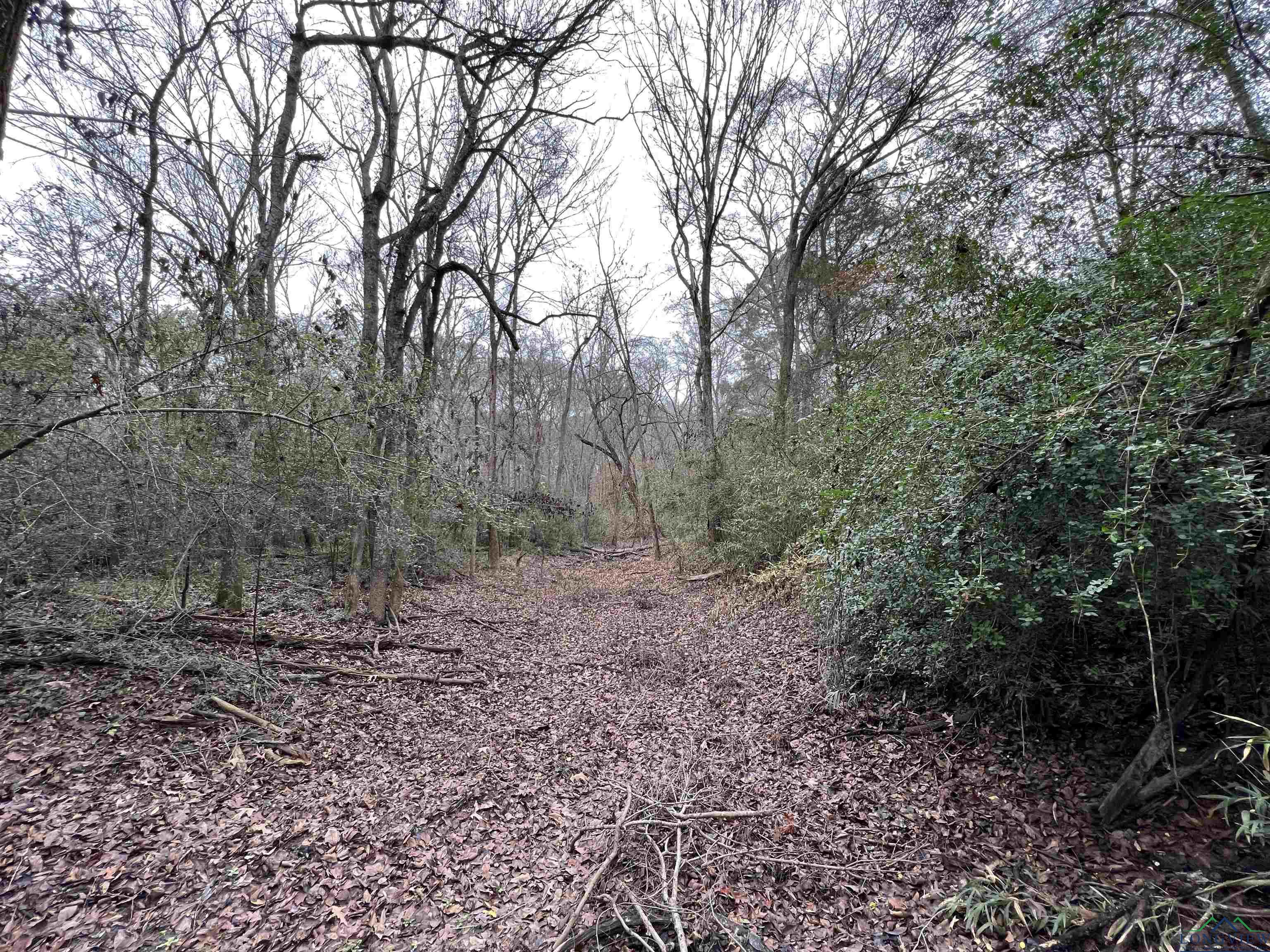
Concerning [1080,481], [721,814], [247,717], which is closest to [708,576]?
[721,814]

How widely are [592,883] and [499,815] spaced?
829 millimetres

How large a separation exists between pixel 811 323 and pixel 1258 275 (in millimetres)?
12704

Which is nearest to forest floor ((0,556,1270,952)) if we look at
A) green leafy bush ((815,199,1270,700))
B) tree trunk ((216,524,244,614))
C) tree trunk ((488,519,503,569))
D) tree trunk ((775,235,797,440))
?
green leafy bush ((815,199,1270,700))

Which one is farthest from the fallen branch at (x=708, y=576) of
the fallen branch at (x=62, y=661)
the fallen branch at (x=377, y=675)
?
the fallen branch at (x=62, y=661)

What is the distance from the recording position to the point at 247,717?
10.3 ft

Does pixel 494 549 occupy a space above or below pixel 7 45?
below

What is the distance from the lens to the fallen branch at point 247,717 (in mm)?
3139

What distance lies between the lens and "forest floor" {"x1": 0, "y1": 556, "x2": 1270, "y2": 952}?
1.95 meters

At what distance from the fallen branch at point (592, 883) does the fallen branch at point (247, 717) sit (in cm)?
228

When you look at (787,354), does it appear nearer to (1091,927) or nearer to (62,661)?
(1091,927)

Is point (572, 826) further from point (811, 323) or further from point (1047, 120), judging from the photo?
point (811, 323)

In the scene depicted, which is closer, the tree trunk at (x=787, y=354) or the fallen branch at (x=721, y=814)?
the fallen branch at (x=721, y=814)

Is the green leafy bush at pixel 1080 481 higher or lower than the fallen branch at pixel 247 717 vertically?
higher

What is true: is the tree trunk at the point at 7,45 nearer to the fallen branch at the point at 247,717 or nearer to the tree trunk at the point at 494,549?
the fallen branch at the point at 247,717
